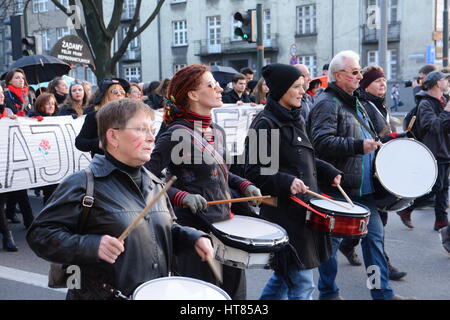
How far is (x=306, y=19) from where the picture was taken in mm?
38938

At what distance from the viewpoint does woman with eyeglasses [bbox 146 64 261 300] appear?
329 cm

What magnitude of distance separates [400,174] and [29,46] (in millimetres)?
12267

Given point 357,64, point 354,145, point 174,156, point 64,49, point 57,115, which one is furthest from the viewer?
point 64,49

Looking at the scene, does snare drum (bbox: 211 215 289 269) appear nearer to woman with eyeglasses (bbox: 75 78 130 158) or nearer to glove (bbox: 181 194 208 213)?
glove (bbox: 181 194 208 213)

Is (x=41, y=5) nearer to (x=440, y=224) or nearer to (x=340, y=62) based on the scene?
(x=440, y=224)

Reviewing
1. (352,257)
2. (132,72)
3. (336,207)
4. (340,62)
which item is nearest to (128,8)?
(132,72)

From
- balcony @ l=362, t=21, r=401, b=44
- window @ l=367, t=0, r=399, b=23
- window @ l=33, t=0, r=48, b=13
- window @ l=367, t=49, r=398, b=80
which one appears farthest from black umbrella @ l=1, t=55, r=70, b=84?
window @ l=33, t=0, r=48, b=13

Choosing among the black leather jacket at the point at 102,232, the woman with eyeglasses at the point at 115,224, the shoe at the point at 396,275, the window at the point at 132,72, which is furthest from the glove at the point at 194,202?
the window at the point at 132,72

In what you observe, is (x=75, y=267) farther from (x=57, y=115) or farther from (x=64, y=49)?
(x=64, y=49)

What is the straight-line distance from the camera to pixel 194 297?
2297mm

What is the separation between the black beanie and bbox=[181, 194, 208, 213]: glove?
3.64 feet

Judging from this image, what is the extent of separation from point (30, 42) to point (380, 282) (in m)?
12.4

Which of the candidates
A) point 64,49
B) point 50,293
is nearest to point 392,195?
point 50,293

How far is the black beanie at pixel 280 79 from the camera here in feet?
12.6
